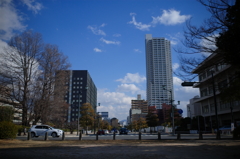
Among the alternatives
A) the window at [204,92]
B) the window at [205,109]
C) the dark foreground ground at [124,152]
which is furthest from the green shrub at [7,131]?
the window at [205,109]

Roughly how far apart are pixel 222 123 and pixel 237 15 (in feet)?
163

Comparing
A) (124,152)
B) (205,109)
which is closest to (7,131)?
(124,152)

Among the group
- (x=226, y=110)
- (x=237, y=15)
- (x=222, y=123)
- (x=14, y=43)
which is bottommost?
(x=222, y=123)

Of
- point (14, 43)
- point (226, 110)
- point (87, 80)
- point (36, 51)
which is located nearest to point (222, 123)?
point (226, 110)

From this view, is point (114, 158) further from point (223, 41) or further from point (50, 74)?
point (50, 74)

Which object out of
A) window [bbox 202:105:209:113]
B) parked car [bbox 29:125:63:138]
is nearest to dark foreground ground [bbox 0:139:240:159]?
parked car [bbox 29:125:63:138]

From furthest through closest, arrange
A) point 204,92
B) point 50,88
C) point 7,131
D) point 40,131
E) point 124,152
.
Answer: point 204,92, point 50,88, point 40,131, point 7,131, point 124,152

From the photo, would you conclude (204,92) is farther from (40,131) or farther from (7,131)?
(7,131)

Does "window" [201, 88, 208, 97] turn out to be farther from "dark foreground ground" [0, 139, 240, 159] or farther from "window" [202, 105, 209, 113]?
"dark foreground ground" [0, 139, 240, 159]

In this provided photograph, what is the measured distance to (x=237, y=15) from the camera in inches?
413

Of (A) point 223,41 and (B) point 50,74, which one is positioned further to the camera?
(B) point 50,74

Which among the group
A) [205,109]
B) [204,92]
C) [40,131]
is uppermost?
[204,92]

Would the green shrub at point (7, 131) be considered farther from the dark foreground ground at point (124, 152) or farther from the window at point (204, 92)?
the window at point (204, 92)

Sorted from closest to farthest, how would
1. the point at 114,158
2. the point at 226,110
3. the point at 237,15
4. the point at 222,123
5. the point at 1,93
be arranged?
the point at 114,158 → the point at 237,15 → the point at 1,93 → the point at 226,110 → the point at 222,123
